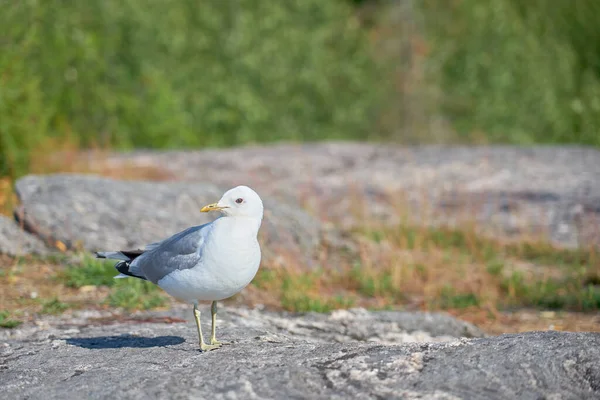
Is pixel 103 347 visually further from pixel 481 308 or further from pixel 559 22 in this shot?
pixel 559 22

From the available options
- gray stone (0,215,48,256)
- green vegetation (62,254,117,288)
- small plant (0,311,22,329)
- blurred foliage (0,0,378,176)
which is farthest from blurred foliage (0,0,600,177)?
small plant (0,311,22,329)

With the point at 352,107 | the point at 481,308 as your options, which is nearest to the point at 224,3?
the point at 352,107

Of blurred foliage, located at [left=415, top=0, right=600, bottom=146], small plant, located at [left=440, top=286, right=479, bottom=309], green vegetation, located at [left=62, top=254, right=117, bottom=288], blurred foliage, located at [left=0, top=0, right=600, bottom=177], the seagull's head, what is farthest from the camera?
blurred foliage, located at [left=415, top=0, right=600, bottom=146]

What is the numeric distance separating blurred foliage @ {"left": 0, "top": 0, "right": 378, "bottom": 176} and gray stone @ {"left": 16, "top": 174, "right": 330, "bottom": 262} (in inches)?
142

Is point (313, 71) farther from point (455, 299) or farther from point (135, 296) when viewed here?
point (135, 296)

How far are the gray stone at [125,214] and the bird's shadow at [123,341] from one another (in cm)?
235

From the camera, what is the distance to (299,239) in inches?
359

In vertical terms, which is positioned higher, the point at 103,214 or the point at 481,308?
the point at 103,214

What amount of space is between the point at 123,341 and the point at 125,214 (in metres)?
3.05

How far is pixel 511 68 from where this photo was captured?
21078 mm

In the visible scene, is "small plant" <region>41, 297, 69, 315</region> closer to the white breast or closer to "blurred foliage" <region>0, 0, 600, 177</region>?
the white breast

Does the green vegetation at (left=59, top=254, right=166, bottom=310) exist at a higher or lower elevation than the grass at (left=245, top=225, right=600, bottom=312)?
higher

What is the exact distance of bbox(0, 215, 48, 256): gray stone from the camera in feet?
25.5

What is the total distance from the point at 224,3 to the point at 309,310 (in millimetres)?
15337
